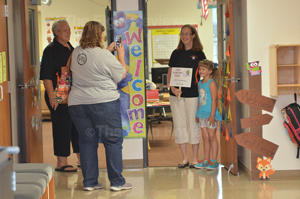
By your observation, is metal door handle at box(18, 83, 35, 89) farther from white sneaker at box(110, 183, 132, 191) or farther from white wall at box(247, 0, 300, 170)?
white wall at box(247, 0, 300, 170)

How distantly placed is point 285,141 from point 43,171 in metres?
2.19

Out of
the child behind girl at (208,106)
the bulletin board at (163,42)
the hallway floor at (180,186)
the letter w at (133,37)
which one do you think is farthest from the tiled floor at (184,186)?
the bulletin board at (163,42)

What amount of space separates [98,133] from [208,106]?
47.6 inches

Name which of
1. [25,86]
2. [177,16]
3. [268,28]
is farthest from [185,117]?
[177,16]

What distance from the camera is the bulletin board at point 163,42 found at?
17.1 feet

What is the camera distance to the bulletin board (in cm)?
520

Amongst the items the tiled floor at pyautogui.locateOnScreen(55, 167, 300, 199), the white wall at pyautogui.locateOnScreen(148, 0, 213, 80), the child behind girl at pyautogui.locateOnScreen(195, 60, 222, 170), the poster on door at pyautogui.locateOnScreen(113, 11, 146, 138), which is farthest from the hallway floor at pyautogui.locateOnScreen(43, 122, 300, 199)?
the white wall at pyautogui.locateOnScreen(148, 0, 213, 80)

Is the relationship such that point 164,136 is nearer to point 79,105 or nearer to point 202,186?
point 202,186

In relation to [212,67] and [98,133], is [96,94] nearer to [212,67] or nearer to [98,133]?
[98,133]

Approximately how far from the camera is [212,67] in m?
3.58

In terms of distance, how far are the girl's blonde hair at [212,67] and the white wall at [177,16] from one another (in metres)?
1.48

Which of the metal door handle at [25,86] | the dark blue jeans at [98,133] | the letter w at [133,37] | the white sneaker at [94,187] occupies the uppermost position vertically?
the letter w at [133,37]

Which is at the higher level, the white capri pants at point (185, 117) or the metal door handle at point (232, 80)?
the metal door handle at point (232, 80)

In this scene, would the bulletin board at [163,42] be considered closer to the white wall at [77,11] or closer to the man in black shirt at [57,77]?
the white wall at [77,11]
